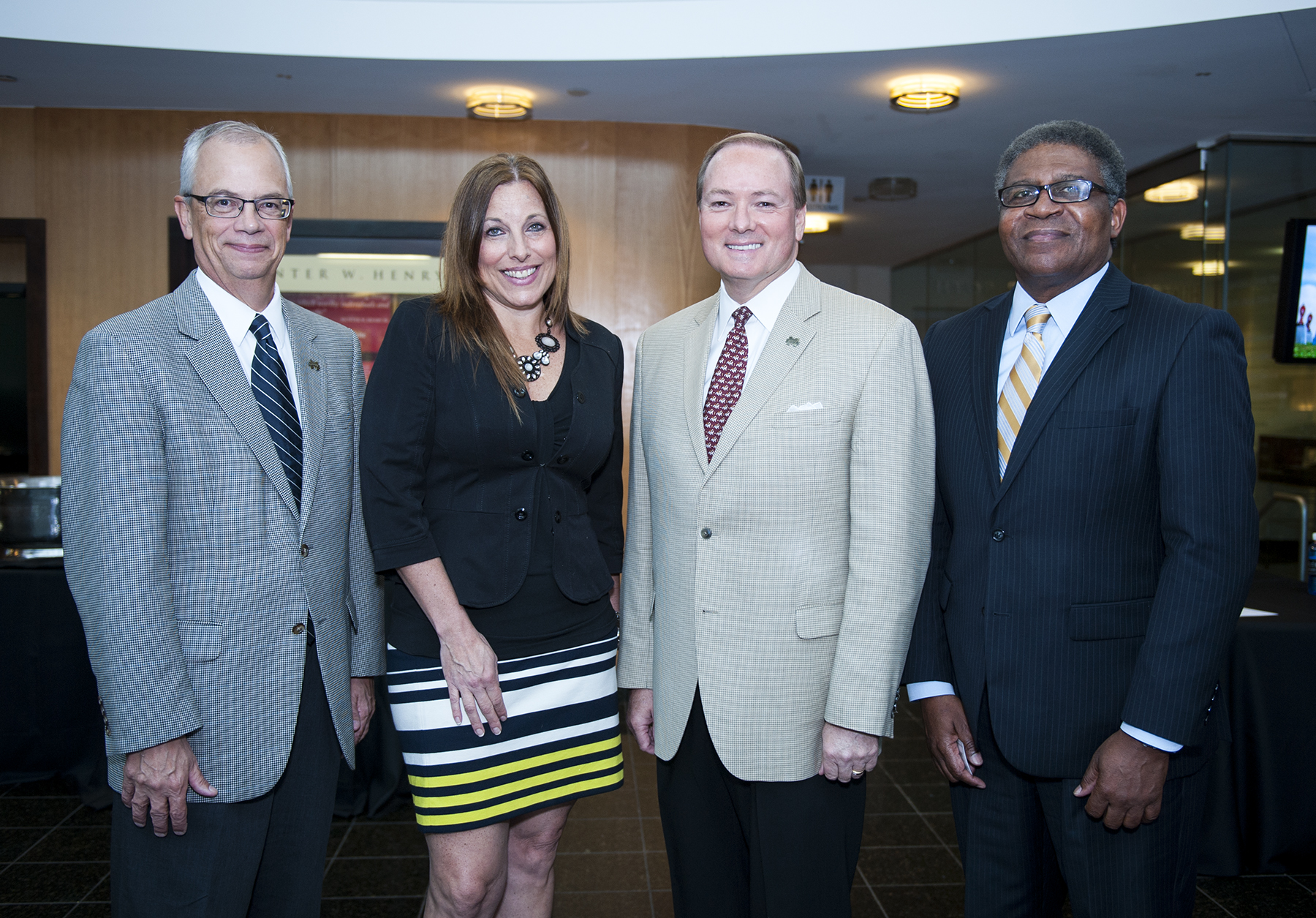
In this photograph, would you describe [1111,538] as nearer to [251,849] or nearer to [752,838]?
[752,838]

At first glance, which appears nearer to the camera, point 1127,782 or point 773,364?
point 1127,782

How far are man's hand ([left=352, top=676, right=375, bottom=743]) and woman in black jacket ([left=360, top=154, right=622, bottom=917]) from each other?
0.15 m

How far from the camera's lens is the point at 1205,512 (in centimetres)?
164

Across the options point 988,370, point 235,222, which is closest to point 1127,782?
point 988,370

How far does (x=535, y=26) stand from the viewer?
16.3ft

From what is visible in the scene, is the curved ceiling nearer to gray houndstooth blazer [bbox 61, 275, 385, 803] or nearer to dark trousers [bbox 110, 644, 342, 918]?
gray houndstooth blazer [bbox 61, 275, 385, 803]

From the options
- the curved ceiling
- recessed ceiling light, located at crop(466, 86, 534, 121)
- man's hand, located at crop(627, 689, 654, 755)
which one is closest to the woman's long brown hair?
man's hand, located at crop(627, 689, 654, 755)

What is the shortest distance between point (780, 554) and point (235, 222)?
3.99 feet

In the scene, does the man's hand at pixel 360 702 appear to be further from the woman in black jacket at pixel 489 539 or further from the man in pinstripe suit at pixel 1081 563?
the man in pinstripe suit at pixel 1081 563

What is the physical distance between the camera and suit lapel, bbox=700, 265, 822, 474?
1822 millimetres

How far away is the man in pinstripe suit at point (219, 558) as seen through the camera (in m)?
1.64

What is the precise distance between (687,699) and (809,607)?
311mm

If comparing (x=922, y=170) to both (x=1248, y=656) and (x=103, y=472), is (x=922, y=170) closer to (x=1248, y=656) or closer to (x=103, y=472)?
(x=1248, y=656)

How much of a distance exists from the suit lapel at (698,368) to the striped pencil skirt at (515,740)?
546 millimetres
